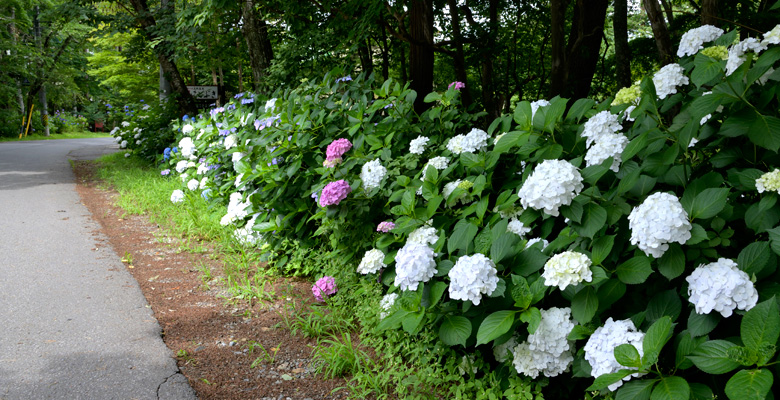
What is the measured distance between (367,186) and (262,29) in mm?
6255

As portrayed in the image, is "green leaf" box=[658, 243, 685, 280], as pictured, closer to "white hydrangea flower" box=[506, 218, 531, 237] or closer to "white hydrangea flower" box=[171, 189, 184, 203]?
"white hydrangea flower" box=[506, 218, 531, 237]

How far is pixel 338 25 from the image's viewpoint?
701 centimetres

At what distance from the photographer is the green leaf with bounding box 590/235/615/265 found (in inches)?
78.4

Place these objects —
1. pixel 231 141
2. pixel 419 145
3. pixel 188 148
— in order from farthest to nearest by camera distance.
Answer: pixel 188 148, pixel 231 141, pixel 419 145

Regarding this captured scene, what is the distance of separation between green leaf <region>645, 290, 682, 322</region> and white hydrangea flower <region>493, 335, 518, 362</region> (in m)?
0.59

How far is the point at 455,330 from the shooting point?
228 centimetres

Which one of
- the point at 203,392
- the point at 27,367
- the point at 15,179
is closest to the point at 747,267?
the point at 203,392

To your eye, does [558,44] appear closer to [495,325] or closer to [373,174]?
[373,174]

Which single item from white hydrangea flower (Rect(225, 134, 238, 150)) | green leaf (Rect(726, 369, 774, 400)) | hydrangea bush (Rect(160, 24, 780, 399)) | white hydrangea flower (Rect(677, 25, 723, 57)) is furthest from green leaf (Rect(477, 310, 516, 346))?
white hydrangea flower (Rect(225, 134, 238, 150))

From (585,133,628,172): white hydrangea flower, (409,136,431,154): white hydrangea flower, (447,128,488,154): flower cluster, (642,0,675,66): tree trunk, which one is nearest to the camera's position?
(585,133,628,172): white hydrangea flower

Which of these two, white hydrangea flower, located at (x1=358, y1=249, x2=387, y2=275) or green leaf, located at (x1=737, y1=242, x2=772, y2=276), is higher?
green leaf, located at (x1=737, y1=242, x2=772, y2=276)

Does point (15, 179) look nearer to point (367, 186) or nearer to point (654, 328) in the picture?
point (367, 186)

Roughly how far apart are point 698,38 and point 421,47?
450cm

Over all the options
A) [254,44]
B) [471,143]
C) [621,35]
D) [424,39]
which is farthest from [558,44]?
[254,44]
